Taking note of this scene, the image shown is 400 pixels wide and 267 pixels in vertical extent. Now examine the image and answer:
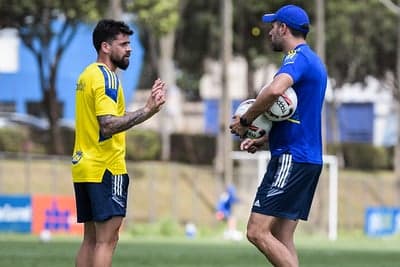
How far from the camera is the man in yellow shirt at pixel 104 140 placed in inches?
411

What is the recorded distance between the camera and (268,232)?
10.4 metres

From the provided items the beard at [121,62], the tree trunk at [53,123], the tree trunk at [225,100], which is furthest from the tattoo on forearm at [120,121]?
the tree trunk at [53,123]

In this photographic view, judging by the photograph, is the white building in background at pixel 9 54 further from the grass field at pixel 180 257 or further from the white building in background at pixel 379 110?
the grass field at pixel 180 257

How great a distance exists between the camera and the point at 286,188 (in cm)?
1044

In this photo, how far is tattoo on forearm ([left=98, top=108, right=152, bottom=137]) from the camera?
10359 mm

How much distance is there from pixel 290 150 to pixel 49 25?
133ft

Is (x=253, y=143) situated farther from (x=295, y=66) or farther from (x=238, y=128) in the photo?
(x=295, y=66)

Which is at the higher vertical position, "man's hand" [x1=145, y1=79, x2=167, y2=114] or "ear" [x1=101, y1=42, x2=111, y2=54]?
"ear" [x1=101, y1=42, x2=111, y2=54]

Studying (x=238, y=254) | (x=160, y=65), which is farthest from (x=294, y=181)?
(x=160, y=65)

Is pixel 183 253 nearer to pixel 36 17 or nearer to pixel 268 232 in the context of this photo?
pixel 268 232

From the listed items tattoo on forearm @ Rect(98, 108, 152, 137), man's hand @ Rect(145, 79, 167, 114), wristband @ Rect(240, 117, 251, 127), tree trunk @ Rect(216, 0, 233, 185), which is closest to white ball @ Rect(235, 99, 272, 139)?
wristband @ Rect(240, 117, 251, 127)

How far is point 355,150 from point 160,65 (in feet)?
46.8

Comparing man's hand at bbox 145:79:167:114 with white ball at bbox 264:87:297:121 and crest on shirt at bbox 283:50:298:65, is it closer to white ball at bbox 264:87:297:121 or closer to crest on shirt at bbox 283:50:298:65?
white ball at bbox 264:87:297:121

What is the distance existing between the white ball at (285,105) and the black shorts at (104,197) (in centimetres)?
138
